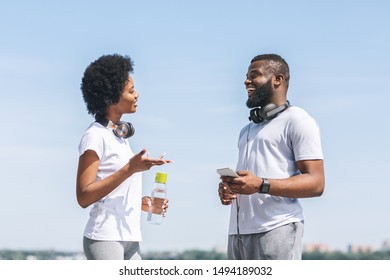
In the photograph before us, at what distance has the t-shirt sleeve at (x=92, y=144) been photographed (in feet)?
22.4

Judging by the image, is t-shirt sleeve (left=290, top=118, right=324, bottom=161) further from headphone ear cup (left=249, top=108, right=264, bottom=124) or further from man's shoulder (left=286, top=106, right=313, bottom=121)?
headphone ear cup (left=249, top=108, right=264, bottom=124)

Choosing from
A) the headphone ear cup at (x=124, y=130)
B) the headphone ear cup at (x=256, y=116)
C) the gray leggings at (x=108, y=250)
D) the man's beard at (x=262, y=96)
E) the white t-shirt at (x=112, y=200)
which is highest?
the man's beard at (x=262, y=96)

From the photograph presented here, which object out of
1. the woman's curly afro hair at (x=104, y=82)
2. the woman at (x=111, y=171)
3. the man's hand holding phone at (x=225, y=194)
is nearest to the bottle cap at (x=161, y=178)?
the woman at (x=111, y=171)

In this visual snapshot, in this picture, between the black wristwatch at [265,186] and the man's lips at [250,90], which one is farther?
the man's lips at [250,90]

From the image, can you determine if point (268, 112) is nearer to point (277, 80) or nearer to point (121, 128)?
point (277, 80)

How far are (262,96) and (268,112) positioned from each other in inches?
8.4

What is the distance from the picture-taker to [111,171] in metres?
6.90

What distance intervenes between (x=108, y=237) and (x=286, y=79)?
92.5 inches

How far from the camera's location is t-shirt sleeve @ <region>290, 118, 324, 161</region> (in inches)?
272

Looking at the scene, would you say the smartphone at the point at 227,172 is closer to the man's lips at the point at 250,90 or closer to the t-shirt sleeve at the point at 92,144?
the man's lips at the point at 250,90

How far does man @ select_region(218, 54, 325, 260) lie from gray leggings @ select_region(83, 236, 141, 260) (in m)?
1.02

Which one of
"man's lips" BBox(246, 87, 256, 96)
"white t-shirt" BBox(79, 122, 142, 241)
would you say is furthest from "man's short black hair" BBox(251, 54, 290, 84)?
"white t-shirt" BBox(79, 122, 142, 241)
